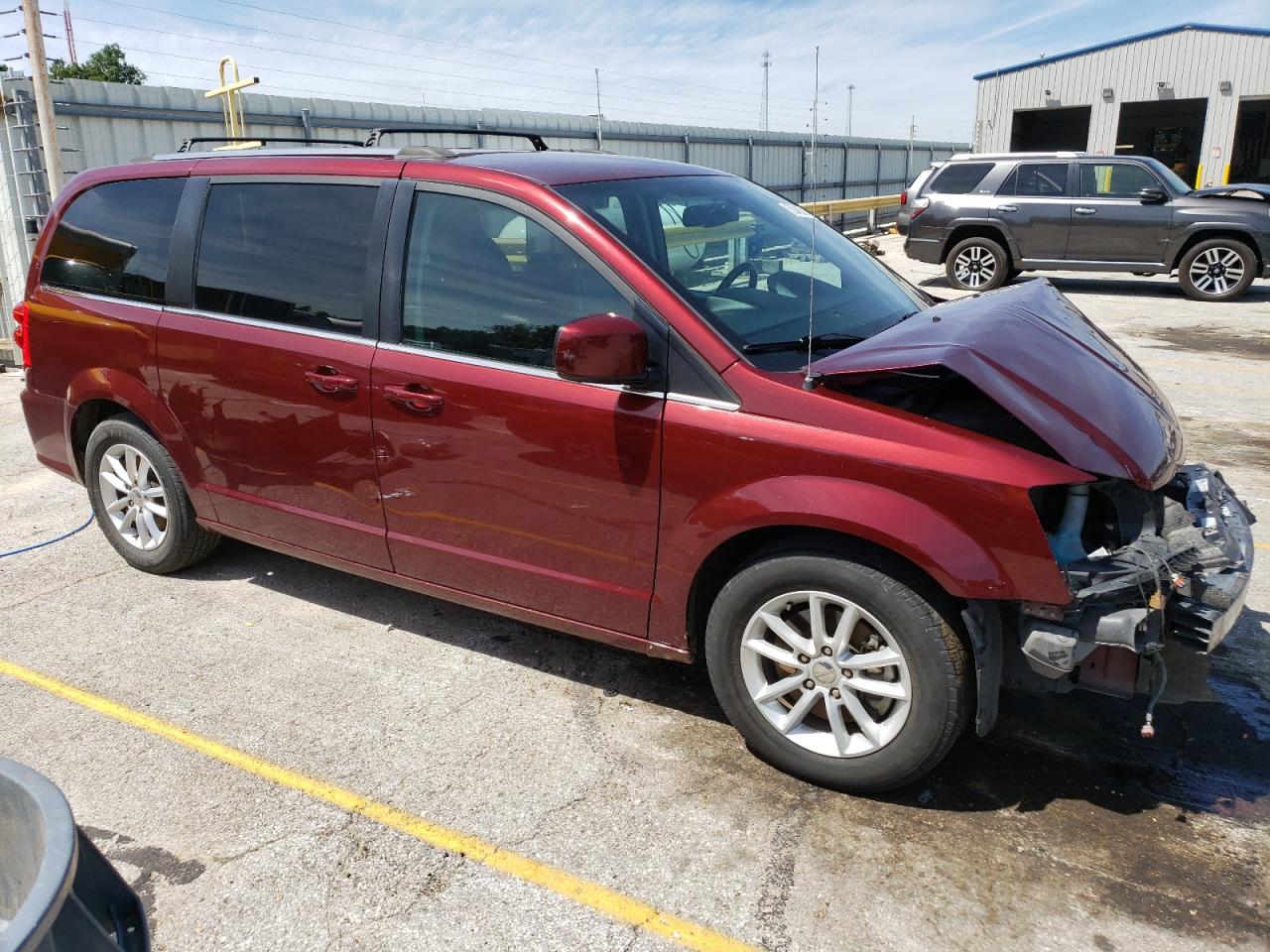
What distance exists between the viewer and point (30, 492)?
20.5 ft

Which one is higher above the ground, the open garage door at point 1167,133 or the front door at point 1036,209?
the open garage door at point 1167,133

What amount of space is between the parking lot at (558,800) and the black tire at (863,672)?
0.11m

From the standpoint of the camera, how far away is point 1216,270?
43.1ft

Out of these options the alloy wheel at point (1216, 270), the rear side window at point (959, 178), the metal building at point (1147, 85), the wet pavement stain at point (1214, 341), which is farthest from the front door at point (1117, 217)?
the metal building at point (1147, 85)

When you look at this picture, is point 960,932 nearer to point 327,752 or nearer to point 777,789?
point 777,789

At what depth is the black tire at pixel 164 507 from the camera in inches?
177

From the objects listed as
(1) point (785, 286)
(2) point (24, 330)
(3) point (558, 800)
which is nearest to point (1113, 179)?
(1) point (785, 286)

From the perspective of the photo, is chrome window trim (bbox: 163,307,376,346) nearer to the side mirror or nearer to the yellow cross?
the side mirror

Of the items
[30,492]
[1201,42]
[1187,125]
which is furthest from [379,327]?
[1187,125]

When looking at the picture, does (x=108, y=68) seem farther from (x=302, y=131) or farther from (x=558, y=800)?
(x=558, y=800)

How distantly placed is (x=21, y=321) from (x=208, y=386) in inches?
61.1

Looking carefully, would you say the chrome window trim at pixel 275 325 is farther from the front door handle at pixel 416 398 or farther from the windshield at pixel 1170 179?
the windshield at pixel 1170 179

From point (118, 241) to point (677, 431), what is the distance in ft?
9.99

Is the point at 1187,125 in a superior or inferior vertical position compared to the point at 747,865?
superior
